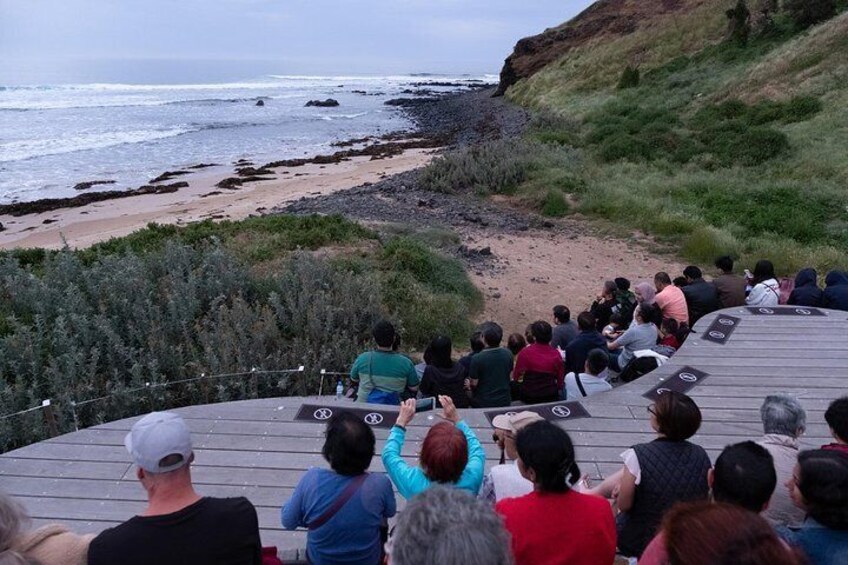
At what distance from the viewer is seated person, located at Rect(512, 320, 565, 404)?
5609 millimetres

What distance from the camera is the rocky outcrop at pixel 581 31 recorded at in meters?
57.0

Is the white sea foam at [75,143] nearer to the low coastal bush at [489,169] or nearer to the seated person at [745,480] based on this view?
the low coastal bush at [489,169]

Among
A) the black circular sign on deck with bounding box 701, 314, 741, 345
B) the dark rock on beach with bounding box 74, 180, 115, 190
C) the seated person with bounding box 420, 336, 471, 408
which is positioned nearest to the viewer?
the seated person with bounding box 420, 336, 471, 408

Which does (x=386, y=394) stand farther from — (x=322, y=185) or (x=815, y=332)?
(x=322, y=185)

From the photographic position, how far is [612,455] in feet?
14.4

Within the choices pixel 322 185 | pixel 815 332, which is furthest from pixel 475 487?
pixel 322 185

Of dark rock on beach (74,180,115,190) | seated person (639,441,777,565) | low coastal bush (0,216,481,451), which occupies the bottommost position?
dark rock on beach (74,180,115,190)

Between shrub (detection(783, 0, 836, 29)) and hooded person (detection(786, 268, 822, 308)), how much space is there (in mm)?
30189

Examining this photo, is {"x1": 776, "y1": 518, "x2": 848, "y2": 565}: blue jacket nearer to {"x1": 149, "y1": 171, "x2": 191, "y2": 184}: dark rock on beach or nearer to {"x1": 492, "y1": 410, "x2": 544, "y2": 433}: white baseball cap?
{"x1": 492, "y1": 410, "x2": 544, "y2": 433}: white baseball cap

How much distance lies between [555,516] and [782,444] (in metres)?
1.54

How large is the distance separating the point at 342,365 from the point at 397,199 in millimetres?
11788

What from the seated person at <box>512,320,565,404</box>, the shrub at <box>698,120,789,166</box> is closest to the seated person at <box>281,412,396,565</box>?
the seated person at <box>512,320,565,404</box>

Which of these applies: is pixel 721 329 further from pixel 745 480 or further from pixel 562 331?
pixel 745 480

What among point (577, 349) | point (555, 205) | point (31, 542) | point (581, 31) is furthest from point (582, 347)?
point (581, 31)
